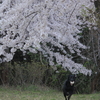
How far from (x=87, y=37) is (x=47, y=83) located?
327cm

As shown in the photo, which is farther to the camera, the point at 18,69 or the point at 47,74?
the point at 47,74

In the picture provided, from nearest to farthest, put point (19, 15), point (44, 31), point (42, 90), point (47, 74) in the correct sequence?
point (44, 31), point (19, 15), point (42, 90), point (47, 74)

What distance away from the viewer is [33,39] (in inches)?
221

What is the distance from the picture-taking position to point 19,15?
5.87 metres

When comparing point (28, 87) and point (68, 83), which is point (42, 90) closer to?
point (28, 87)

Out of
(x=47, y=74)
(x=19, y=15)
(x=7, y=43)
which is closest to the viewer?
(x=19, y=15)

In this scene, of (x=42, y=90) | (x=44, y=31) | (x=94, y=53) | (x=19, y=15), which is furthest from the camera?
(x=94, y=53)

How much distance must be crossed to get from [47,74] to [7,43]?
603 cm

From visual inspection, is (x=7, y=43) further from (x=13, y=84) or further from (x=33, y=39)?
(x=13, y=84)

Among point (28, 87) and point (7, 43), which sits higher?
point (7, 43)

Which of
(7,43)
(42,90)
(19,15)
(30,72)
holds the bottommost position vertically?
(42,90)

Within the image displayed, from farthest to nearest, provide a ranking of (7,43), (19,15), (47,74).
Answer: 1. (47,74)
2. (7,43)
3. (19,15)

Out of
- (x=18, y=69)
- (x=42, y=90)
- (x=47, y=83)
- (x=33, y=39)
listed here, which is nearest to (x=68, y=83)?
(x=33, y=39)

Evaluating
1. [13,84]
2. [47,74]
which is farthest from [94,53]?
[13,84]
